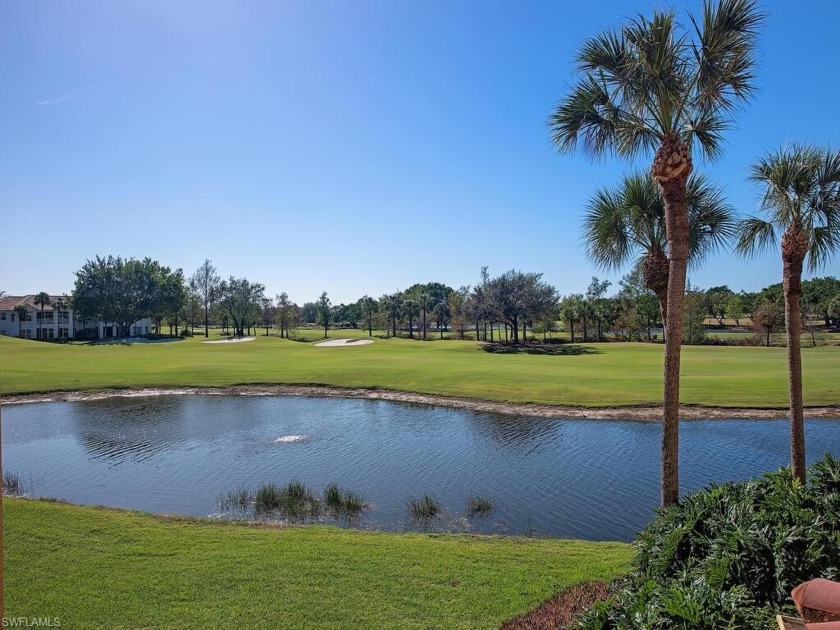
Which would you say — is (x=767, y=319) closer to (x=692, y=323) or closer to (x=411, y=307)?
(x=692, y=323)

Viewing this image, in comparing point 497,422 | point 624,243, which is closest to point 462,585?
point 624,243

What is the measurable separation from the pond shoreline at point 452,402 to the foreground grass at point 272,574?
1631cm

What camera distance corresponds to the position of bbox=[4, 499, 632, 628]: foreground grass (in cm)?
681

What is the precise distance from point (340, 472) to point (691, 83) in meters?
13.8

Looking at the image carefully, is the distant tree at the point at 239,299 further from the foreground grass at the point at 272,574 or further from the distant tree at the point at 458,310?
the foreground grass at the point at 272,574

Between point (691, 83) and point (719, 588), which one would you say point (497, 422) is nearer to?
point (691, 83)

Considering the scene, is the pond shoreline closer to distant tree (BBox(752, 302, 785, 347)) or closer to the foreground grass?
the foreground grass

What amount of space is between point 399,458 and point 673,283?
40.3ft

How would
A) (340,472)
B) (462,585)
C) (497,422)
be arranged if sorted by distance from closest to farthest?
(462,585) → (340,472) → (497,422)

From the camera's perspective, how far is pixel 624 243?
39.7ft

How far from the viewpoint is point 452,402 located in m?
29.5

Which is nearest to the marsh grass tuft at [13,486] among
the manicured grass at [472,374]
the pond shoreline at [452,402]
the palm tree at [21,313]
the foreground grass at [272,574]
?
the foreground grass at [272,574]

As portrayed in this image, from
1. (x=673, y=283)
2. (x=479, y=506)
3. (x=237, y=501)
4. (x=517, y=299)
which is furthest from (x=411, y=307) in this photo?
(x=673, y=283)

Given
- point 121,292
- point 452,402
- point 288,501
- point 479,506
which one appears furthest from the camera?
point 121,292
